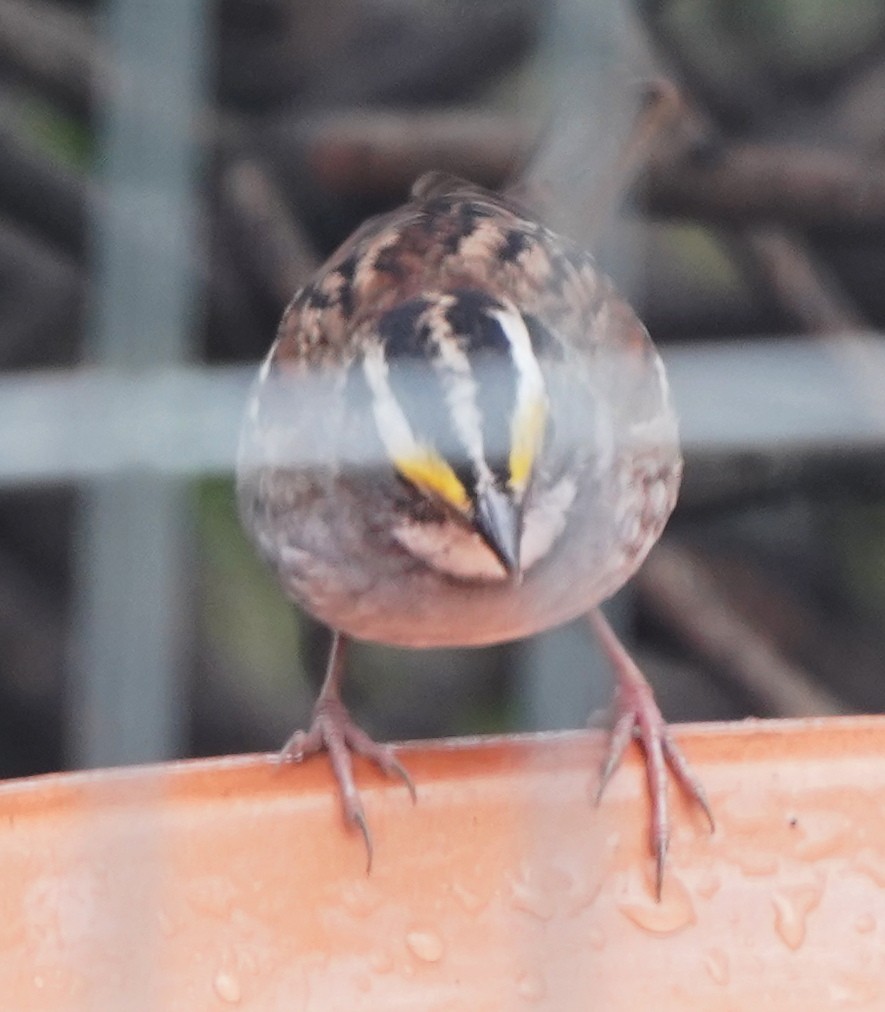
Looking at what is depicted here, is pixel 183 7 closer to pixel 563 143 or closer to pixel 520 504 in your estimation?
pixel 520 504

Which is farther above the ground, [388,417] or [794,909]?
[388,417]

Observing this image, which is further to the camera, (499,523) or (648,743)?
(648,743)

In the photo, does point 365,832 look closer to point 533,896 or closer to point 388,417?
point 533,896

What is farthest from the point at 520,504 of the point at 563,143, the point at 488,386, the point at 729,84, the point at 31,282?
the point at 729,84

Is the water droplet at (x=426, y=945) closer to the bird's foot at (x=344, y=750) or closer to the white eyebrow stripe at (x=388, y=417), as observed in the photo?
the bird's foot at (x=344, y=750)

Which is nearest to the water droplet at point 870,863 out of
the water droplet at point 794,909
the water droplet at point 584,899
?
the water droplet at point 794,909

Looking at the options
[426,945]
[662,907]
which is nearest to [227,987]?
[426,945]
